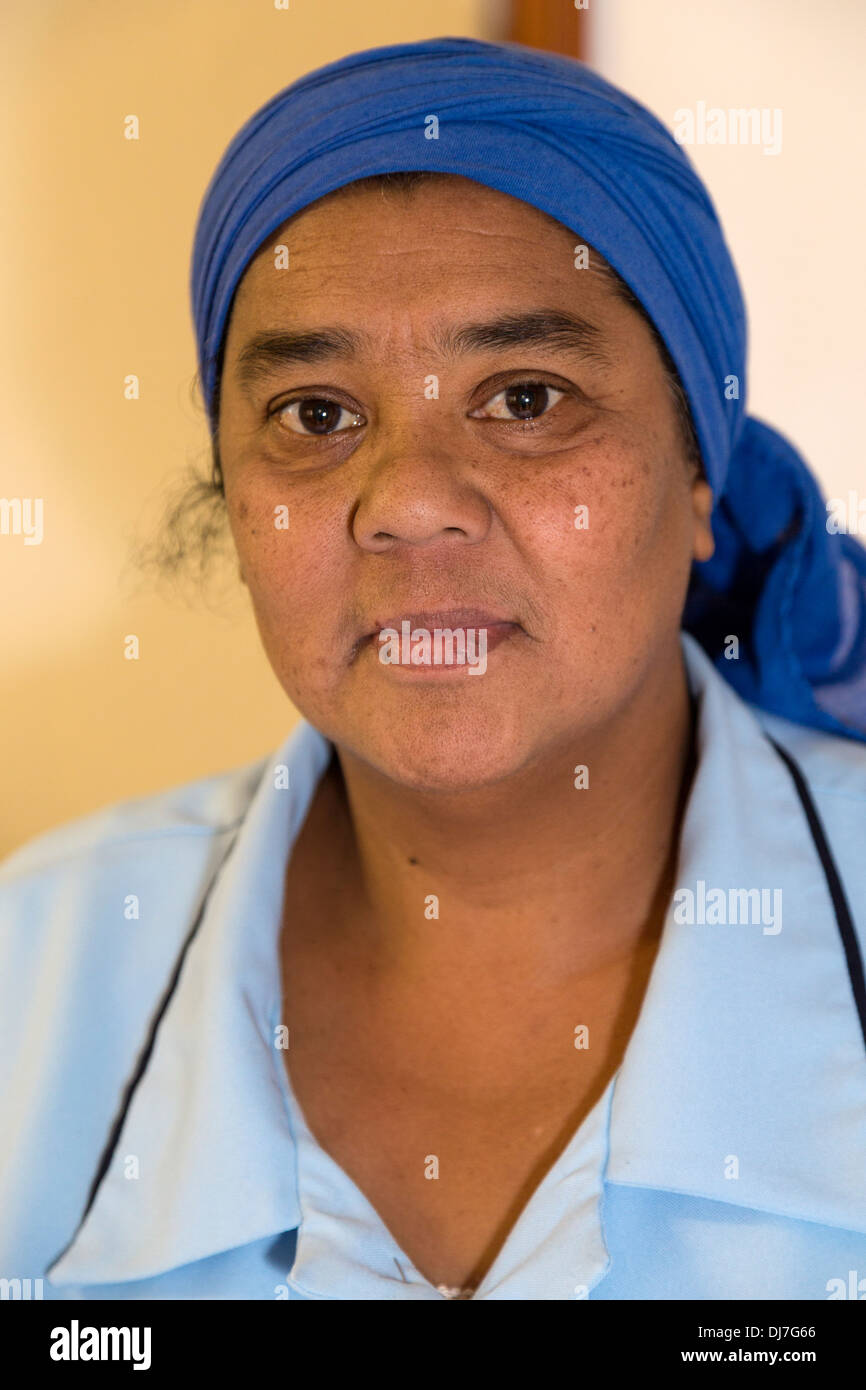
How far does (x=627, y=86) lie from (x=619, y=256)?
738mm

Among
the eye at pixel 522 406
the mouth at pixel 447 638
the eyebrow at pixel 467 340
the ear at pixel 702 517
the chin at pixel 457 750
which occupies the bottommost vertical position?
the chin at pixel 457 750

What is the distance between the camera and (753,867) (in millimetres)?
1238

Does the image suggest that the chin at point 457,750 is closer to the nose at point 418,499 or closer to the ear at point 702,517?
the nose at point 418,499

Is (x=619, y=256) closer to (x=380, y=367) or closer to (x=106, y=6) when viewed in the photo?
(x=380, y=367)

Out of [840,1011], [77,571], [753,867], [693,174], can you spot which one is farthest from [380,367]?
[77,571]

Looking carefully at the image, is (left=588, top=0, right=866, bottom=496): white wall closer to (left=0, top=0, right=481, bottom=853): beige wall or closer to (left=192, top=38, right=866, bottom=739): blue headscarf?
(left=0, top=0, right=481, bottom=853): beige wall

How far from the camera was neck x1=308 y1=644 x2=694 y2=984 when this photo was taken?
1.27m

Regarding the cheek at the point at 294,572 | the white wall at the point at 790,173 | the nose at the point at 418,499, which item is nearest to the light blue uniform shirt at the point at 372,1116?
the cheek at the point at 294,572

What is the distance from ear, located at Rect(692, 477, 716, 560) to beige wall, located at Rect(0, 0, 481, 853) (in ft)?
2.18

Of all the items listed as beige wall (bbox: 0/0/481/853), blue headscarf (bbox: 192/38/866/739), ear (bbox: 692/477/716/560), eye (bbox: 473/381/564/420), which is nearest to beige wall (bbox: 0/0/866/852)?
beige wall (bbox: 0/0/481/853)

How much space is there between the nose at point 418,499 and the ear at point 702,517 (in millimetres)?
309

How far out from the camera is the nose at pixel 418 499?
109 cm

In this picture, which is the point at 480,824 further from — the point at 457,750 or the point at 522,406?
the point at 522,406

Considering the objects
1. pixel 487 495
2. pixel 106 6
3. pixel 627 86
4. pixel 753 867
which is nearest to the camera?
pixel 487 495
